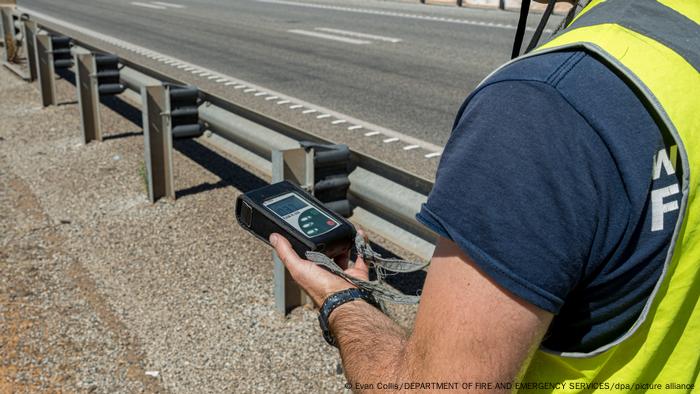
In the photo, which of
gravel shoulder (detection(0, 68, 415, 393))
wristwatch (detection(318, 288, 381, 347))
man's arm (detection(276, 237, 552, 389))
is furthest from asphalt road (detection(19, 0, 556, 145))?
man's arm (detection(276, 237, 552, 389))

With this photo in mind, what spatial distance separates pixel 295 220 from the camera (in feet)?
6.26

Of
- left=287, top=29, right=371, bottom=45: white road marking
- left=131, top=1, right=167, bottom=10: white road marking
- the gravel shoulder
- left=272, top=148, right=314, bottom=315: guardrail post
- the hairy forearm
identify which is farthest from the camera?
left=131, top=1, right=167, bottom=10: white road marking

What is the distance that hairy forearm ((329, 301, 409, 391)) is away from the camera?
1251mm

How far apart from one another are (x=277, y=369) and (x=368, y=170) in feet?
3.71

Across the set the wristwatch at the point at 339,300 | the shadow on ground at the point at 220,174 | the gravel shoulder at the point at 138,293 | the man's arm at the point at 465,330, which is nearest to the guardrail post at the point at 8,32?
the shadow on ground at the point at 220,174

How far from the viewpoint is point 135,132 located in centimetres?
734

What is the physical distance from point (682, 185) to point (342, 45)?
14.7 meters

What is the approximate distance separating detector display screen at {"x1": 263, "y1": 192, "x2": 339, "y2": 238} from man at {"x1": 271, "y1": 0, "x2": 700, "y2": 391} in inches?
29.3

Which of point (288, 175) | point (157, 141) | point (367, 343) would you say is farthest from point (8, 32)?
point (367, 343)

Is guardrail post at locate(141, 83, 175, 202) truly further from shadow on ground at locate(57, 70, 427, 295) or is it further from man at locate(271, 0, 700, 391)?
man at locate(271, 0, 700, 391)

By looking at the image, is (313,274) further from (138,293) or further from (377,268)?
(138,293)

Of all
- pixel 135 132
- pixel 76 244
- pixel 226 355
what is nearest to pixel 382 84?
pixel 135 132

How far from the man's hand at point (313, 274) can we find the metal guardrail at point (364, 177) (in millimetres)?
987

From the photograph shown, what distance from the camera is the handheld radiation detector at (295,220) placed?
1836 mm
